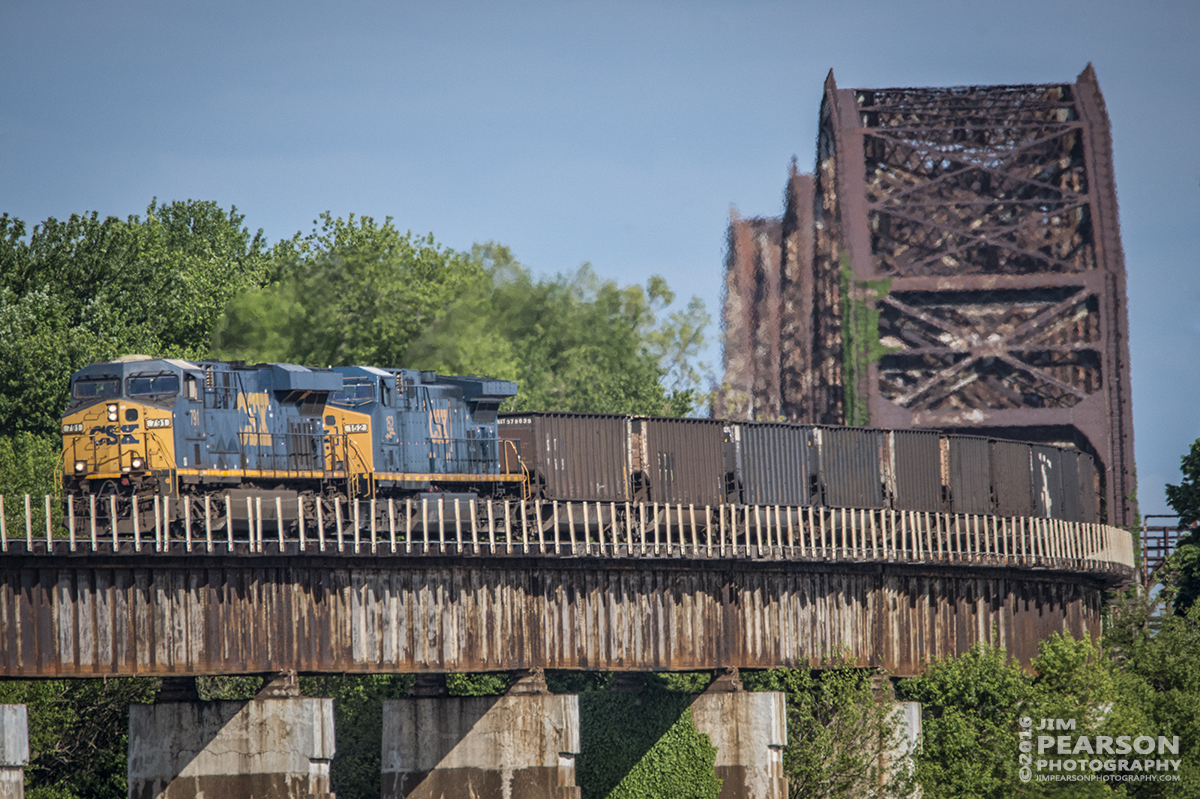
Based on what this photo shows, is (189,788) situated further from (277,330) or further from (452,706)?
(277,330)

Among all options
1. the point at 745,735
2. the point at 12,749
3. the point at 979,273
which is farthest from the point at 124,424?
the point at 979,273

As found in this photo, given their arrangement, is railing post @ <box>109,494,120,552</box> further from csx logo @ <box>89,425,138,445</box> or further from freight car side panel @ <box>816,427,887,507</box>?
freight car side panel @ <box>816,427,887,507</box>

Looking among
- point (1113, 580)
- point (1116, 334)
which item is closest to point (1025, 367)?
point (1116, 334)

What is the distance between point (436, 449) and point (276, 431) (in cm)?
525

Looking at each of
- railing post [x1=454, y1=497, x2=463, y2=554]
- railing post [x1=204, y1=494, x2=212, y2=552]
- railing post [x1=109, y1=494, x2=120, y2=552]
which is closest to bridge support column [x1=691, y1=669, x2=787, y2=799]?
railing post [x1=454, y1=497, x2=463, y2=554]

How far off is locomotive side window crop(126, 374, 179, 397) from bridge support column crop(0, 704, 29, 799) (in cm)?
970

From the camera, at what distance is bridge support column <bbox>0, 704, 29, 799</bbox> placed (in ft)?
110

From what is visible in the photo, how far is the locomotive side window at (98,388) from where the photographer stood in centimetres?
4119

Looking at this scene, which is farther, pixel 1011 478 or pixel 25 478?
pixel 25 478

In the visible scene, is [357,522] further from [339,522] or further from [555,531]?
[555,531]

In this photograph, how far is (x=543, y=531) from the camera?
4362cm

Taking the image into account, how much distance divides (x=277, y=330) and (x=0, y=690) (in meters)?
30.1

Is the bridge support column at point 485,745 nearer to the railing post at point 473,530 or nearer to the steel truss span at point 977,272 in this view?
the railing post at point 473,530

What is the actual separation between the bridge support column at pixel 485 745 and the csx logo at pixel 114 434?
35.1 ft
